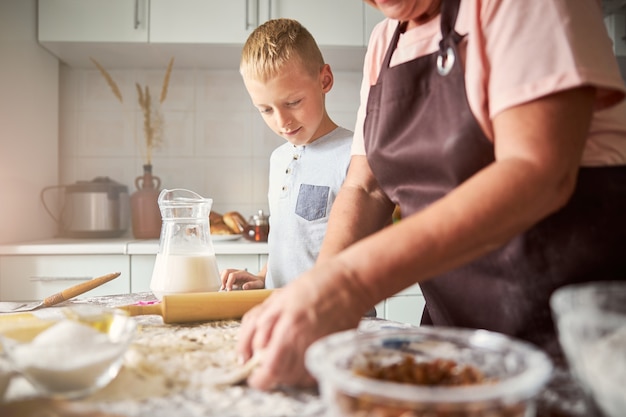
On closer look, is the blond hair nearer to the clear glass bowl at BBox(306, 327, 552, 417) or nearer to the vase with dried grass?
the clear glass bowl at BBox(306, 327, 552, 417)

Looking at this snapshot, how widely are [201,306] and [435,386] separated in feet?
1.42

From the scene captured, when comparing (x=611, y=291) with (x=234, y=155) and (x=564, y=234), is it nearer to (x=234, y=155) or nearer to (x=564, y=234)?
(x=564, y=234)

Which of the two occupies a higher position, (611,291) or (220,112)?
(220,112)

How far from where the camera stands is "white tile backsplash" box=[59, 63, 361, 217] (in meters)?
2.54

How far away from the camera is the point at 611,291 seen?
393mm

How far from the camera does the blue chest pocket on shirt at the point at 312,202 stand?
1.39 meters

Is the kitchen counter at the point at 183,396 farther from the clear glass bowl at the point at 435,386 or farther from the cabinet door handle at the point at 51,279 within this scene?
the cabinet door handle at the point at 51,279

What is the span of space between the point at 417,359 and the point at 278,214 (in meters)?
1.01

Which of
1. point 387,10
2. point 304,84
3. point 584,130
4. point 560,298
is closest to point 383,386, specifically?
point 560,298

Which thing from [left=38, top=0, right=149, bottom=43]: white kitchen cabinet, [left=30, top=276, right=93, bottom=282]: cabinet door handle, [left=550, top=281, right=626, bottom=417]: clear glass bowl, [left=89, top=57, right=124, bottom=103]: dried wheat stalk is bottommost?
[left=30, top=276, right=93, bottom=282]: cabinet door handle

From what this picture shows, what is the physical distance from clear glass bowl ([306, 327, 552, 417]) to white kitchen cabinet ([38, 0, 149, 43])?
6.68 ft

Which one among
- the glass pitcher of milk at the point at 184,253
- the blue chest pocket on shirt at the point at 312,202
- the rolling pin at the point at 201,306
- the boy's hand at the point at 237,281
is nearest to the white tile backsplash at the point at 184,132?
the blue chest pocket on shirt at the point at 312,202

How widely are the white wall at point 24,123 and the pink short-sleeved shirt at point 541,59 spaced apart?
1980 millimetres

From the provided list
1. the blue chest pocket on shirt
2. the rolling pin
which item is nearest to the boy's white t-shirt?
the blue chest pocket on shirt
